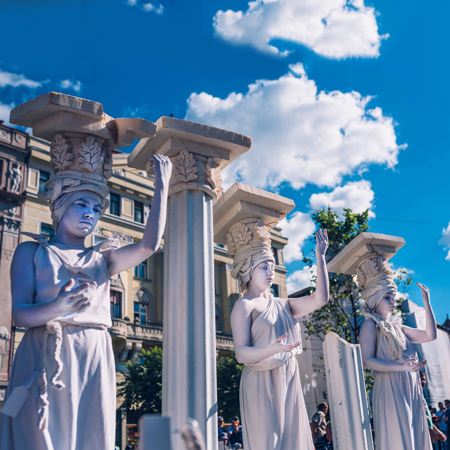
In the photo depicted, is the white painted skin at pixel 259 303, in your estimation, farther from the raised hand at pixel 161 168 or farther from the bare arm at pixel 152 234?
the raised hand at pixel 161 168

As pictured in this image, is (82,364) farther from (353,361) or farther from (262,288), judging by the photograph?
(353,361)

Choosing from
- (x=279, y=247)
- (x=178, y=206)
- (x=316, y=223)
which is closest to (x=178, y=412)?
(x=178, y=206)

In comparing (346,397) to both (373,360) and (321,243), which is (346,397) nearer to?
(373,360)

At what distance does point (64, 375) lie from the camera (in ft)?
8.87

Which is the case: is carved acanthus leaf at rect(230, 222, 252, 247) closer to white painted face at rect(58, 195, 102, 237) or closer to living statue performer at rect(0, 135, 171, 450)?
living statue performer at rect(0, 135, 171, 450)

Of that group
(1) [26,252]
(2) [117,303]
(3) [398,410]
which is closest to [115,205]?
(2) [117,303]

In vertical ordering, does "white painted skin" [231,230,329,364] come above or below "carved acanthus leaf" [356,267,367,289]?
below

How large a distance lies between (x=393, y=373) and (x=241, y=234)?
2018 millimetres

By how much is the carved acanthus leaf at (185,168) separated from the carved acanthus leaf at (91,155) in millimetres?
905

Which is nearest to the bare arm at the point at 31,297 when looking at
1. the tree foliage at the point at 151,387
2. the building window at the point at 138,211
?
the tree foliage at the point at 151,387

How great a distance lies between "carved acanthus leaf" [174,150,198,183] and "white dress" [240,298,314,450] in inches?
48.4

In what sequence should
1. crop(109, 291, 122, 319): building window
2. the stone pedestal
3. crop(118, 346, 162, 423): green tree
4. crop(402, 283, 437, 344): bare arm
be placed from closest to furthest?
the stone pedestal, crop(402, 283, 437, 344): bare arm, crop(118, 346, 162, 423): green tree, crop(109, 291, 122, 319): building window

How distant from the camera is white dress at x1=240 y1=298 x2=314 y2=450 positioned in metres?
3.80

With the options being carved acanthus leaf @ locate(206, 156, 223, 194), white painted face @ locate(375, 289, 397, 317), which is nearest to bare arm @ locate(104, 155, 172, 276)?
carved acanthus leaf @ locate(206, 156, 223, 194)
